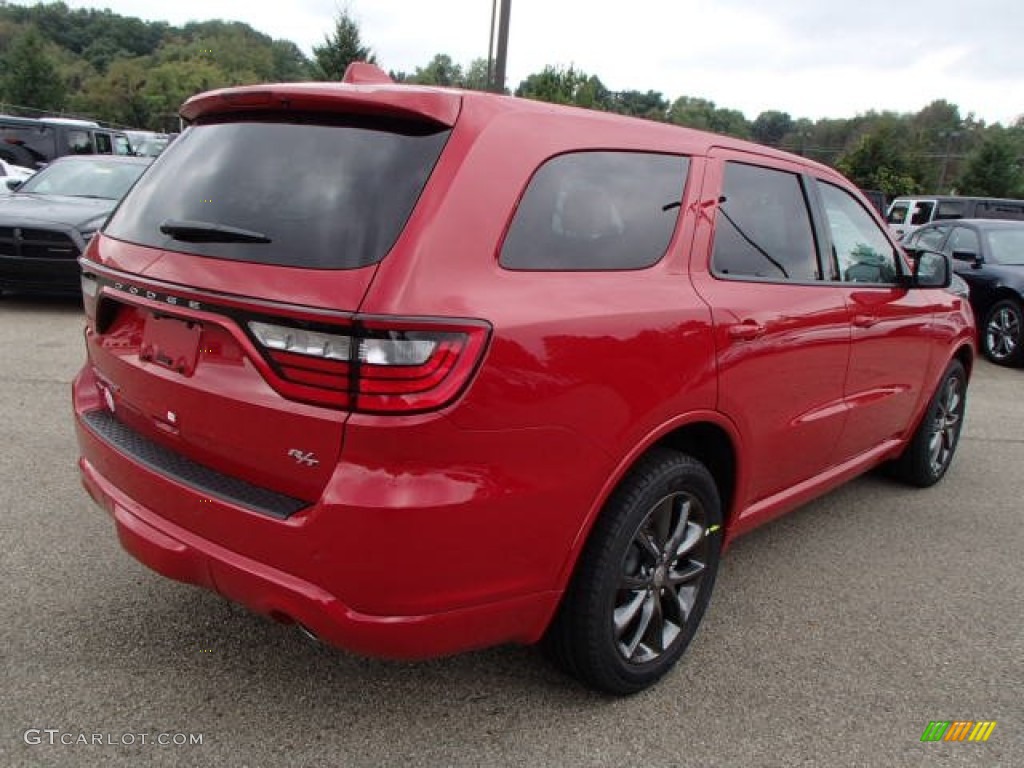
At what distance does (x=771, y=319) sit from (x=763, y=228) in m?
0.40

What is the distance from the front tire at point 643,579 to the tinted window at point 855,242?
4.56 feet

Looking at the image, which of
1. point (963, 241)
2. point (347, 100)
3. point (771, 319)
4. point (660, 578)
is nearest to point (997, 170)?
point (963, 241)

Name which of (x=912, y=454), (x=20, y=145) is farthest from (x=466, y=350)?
(x=20, y=145)

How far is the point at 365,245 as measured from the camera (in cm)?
197

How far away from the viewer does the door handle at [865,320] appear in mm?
3482

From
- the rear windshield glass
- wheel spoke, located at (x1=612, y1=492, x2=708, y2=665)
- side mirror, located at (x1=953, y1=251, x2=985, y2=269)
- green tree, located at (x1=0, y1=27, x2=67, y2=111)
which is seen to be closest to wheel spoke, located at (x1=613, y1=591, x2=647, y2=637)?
wheel spoke, located at (x1=612, y1=492, x2=708, y2=665)

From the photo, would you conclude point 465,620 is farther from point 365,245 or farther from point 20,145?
point 20,145

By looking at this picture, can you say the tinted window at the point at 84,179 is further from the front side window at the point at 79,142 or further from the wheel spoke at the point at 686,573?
the front side window at the point at 79,142

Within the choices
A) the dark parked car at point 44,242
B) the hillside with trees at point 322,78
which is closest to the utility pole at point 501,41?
the hillside with trees at point 322,78

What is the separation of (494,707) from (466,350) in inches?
48.7

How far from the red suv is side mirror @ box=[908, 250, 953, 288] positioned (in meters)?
1.43

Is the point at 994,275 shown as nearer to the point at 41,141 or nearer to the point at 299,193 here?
the point at 299,193

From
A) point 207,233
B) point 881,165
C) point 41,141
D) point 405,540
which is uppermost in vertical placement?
point 881,165

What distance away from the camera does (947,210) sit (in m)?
17.3
